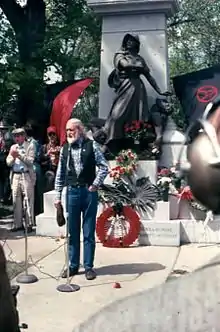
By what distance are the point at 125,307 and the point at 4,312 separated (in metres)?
0.81

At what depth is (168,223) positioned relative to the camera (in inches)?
332

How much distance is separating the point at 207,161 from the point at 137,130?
839 cm

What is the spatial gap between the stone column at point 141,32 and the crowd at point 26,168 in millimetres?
1235

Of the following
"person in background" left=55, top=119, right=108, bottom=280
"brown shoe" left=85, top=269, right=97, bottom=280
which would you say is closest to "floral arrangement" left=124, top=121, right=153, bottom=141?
"person in background" left=55, top=119, right=108, bottom=280

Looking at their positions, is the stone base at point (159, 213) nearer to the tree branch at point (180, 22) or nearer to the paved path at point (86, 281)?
the paved path at point (86, 281)

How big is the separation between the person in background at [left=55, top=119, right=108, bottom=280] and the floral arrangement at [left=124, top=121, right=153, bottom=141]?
10.6 ft

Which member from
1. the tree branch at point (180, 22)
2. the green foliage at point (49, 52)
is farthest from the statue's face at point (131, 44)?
the tree branch at point (180, 22)

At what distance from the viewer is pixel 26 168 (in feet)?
29.9

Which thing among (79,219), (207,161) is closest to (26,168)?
(79,219)

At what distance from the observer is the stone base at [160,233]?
27.3 feet

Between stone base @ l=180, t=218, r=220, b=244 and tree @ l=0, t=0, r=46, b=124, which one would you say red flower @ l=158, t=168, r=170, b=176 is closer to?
stone base @ l=180, t=218, r=220, b=244

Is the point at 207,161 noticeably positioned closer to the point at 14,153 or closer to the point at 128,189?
the point at 128,189

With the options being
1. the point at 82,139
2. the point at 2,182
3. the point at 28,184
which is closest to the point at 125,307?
the point at 82,139

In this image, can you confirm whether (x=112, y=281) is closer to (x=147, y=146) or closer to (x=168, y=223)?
(x=168, y=223)
